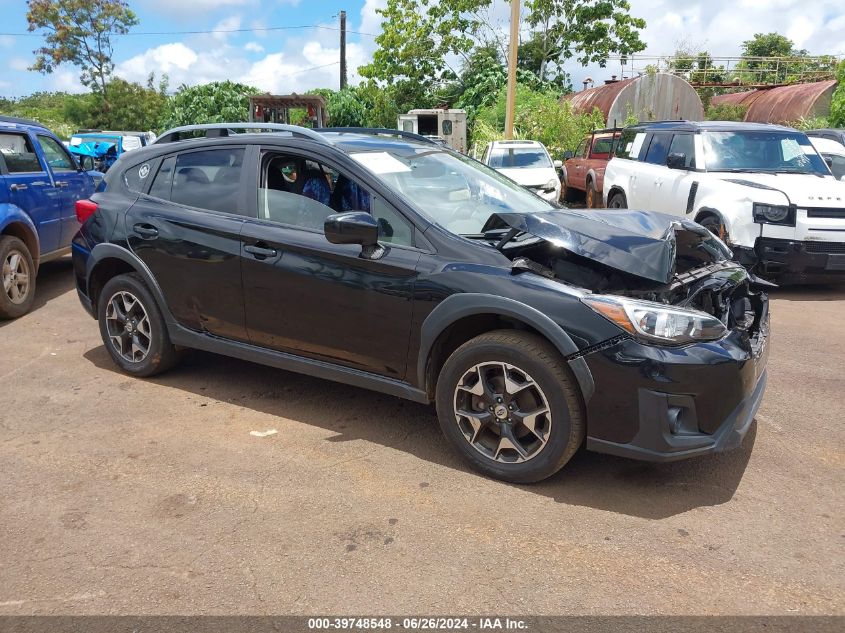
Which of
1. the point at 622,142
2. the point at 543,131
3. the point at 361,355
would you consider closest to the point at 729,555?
the point at 361,355

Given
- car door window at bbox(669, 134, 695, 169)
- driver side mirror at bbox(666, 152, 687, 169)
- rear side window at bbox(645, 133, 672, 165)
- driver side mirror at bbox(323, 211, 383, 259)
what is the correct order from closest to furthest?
driver side mirror at bbox(323, 211, 383, 259) → driver side mirror at bbox(666, 152, 687, 169) → car door window at bbox(669, 134, 695, 169) → rear side window at bbox(645, 133, 672, 165)

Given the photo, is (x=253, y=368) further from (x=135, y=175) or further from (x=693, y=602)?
(x=693, y=602)

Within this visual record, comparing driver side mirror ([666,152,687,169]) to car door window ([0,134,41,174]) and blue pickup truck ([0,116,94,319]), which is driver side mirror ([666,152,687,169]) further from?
car door window ([0,134,41,174])

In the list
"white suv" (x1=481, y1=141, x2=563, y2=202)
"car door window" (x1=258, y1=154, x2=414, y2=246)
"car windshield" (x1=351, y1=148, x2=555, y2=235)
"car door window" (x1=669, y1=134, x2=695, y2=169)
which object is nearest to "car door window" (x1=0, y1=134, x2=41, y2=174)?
"car door window" (x1=258, y1=154, x2=414, y2=246)

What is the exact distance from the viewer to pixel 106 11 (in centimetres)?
3600

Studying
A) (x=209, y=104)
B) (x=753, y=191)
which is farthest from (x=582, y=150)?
(x=209, y=104)

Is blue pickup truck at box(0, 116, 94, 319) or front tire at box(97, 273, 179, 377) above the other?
blue pickup truck at box(0, 116, 94, 319)

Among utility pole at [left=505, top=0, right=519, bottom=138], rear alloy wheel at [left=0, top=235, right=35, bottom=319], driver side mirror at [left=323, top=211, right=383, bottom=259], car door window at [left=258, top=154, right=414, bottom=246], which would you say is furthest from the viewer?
utility pole at [left=505, top=0, right=519, bottom=138]

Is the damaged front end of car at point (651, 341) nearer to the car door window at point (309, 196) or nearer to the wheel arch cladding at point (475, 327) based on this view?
the wheel arch cladding at point (475, 327)

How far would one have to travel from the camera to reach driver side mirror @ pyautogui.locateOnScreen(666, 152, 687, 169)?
8.64 m

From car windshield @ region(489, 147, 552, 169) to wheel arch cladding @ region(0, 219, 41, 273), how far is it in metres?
8.94

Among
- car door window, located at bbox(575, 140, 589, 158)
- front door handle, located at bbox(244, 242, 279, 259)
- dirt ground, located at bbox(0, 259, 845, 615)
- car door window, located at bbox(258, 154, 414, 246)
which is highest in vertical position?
car door window, located at bbox(575, 140, 589, 158)

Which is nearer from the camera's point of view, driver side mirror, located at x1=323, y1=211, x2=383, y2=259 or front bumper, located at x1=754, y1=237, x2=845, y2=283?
driver side mirror, located at x1=323, y1=211, x2=383, y2=259

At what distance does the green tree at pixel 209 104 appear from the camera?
3319 cm
